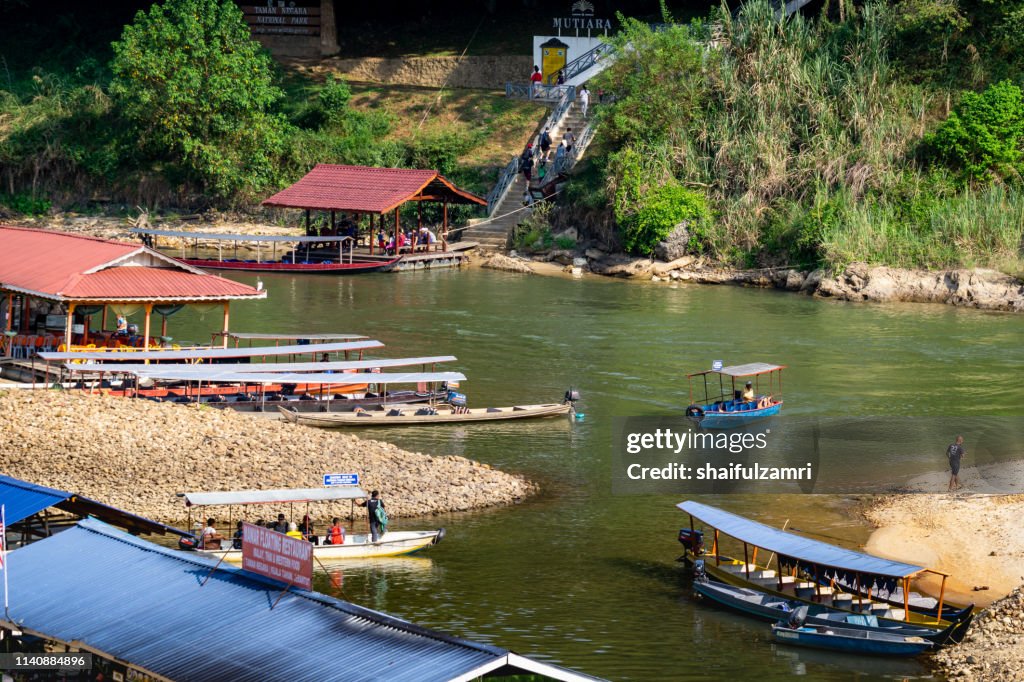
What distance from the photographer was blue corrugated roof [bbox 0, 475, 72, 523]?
2359 cm

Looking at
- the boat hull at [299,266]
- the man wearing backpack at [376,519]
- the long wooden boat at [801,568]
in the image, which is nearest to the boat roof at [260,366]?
the man wearing backpack at [376,519]

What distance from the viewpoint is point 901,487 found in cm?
3306

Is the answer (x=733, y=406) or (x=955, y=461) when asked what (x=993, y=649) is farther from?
(x=733, y=406)

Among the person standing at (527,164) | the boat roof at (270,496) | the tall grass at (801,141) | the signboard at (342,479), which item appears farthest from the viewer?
the person standing at (527,164)

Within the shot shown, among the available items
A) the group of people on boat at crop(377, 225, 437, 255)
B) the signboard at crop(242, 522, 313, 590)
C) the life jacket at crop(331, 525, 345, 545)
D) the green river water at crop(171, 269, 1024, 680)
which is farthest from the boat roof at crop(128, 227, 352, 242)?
the signboard at crop(242, 522, 313, 590)

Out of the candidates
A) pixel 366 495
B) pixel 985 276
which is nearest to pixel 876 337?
pixel 985 276

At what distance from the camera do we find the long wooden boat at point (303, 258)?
61.9 m

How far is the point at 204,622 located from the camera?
64.4ft

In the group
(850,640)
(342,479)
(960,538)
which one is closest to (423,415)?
(342,479)

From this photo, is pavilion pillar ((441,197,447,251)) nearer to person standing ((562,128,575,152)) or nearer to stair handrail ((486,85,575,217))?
stair handrail ((486,85,575,217))

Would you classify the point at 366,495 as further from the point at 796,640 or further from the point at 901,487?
the point at 901,487

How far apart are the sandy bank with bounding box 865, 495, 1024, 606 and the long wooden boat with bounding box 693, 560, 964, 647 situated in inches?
109

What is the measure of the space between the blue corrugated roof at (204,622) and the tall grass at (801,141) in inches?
1617

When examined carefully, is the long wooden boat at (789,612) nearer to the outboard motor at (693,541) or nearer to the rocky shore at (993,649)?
the rocky shore at (993,649)
